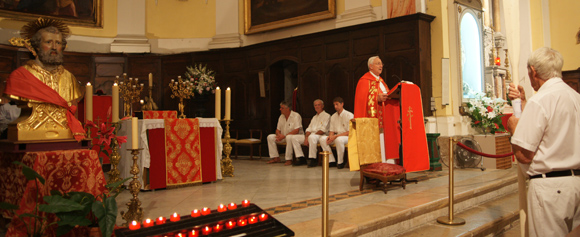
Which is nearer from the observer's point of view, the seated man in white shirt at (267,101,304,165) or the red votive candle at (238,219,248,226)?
the red votive candle at (238,219,248,226)

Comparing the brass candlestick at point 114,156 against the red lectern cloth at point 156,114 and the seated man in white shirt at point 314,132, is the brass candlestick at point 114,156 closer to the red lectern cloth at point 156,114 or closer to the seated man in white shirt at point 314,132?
the red lectern cloth at point 156,114

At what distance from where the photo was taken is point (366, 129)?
17.1ft

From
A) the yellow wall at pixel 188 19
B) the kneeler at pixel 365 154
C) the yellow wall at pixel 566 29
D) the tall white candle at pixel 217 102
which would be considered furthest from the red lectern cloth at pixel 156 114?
the yellow wall at pixel 566 29

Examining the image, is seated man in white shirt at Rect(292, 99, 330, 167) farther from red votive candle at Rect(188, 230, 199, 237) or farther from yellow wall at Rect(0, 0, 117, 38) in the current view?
yellow wall at Rect(0, 0, 117, 38)

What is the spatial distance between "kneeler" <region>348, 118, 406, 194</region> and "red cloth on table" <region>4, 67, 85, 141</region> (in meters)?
3.12

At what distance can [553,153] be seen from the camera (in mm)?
2355

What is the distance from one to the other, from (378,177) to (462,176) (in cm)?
210

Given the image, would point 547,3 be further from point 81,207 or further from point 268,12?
point 81,207

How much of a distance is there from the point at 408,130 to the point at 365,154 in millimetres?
746

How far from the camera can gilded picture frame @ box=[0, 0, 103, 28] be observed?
9734 mm

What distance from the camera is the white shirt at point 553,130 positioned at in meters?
2.34

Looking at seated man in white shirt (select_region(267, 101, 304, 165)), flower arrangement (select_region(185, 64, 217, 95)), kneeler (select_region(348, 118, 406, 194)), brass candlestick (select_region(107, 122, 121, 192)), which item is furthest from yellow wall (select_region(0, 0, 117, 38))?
kneeler (select_region(348, 118, 406, 194))

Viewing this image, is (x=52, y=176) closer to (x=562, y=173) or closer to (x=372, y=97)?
(x=562, y=173)

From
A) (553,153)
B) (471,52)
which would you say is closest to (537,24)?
(471,52)
